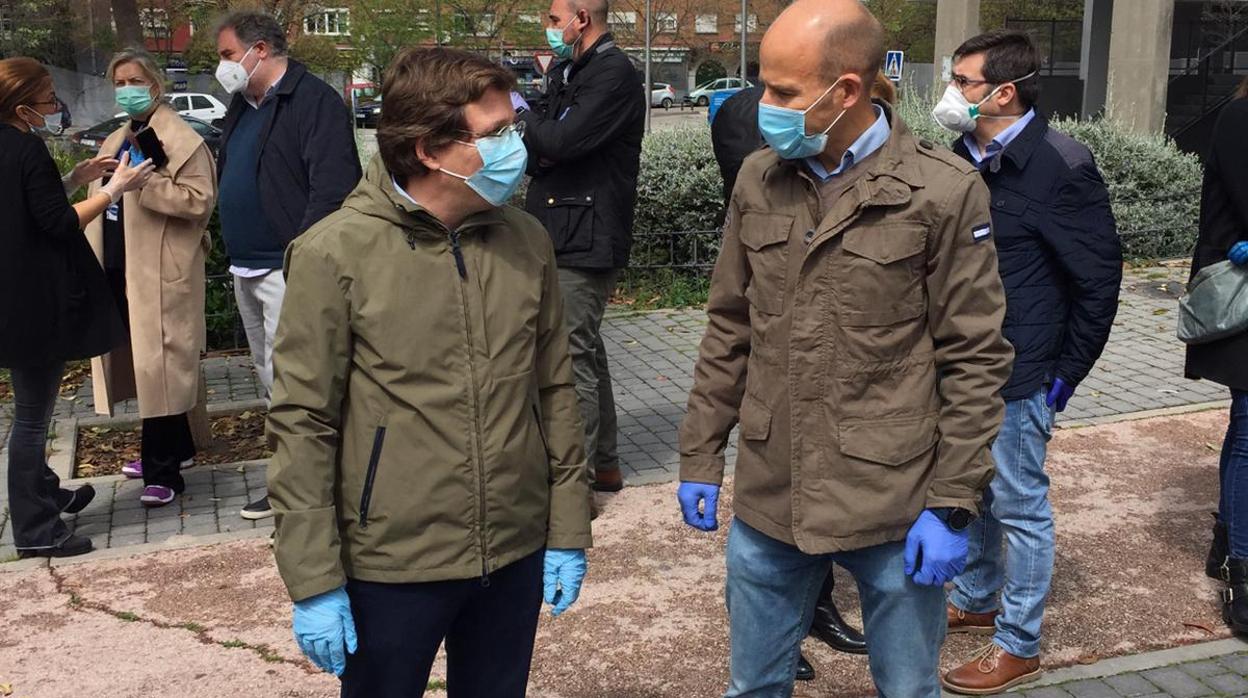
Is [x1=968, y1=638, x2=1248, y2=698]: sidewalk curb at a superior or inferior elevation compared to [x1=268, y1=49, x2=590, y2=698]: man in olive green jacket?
inferior

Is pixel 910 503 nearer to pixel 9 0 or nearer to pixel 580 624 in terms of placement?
pixel 580 624

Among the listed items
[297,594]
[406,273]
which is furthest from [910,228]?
[297,594]

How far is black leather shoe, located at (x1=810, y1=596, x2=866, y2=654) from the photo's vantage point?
4500 mm

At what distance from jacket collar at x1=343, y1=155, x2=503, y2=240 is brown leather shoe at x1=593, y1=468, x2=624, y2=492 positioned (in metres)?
3.47

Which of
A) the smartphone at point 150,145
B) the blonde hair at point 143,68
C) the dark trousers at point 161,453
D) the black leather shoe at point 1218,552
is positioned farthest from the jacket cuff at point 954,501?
the blonde hair at point 143,68

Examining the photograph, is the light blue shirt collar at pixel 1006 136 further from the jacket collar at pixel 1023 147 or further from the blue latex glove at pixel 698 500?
the blue latex glove at pixel 698 500

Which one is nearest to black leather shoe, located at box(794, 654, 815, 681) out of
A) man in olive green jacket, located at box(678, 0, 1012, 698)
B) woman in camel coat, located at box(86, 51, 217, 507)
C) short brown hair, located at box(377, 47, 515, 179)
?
man in olive green jacket, located at box(678, 0, 1012, 698)

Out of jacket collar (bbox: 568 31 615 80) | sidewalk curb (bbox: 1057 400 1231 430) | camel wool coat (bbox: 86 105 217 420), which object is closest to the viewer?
jacket collar (bbox: 568 31 615 80)

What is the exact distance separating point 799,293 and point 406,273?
85cm

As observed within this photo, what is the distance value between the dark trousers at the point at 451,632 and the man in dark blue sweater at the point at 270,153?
262 cm

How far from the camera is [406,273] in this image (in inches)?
105

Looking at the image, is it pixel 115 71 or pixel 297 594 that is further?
pixel 115 71

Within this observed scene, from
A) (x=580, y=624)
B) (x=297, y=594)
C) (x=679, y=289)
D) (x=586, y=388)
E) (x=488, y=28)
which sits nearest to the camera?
(x=297, y=594)

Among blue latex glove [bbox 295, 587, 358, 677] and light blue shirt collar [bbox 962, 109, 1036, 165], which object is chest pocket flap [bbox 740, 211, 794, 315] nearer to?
blue latex glove [bbox 295, 587, 358, 677]
